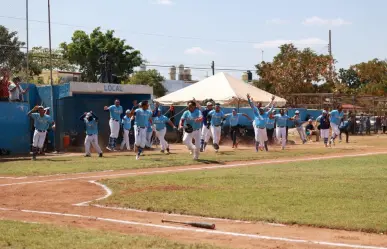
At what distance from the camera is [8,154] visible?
27703mm

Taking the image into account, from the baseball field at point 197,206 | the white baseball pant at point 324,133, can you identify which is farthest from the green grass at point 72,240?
the white baseball pant at point 324,133

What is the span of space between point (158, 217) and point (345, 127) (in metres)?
27.1

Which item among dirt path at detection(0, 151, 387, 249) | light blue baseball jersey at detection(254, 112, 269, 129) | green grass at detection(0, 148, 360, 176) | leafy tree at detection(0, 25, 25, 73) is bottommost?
dirt path at detection(0, 151, 387, 249)

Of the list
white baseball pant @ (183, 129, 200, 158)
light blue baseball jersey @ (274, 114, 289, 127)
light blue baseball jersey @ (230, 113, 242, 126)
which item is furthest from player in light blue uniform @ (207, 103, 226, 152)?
white baseball pant @ (183, 129, 200, 158)

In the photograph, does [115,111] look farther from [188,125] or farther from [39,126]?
[188,125]

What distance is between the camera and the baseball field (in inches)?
331

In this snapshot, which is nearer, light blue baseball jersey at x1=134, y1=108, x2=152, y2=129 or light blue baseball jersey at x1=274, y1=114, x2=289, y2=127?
light blue baseball jersey at x1=134, y1=108, x2=152, y2=129

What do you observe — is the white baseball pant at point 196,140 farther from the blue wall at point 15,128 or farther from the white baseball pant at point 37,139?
the blue wall at point 15,128

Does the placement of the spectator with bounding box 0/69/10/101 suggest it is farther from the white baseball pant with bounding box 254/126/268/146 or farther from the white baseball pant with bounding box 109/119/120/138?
the white baseball pant with bounding box 254/126/268/146

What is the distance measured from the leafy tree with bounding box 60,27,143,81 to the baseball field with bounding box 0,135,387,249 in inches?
1618

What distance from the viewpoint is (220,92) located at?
39.8 m

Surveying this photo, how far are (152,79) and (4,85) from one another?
44.0 m

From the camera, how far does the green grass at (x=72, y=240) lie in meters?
7.73

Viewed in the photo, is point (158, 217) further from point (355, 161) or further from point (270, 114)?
point (270, 114)
